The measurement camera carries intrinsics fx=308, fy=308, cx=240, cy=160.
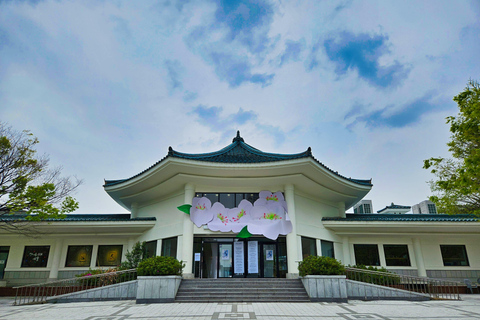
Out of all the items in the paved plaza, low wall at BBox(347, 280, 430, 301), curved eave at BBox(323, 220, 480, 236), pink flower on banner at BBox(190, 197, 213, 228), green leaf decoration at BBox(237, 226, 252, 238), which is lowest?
the paved plaza

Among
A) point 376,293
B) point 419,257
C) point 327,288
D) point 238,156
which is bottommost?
point 376,293

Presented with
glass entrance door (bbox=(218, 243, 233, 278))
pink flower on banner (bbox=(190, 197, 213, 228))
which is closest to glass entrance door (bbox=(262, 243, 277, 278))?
glass entrance door (bbox=(218, 243, 233, 278))

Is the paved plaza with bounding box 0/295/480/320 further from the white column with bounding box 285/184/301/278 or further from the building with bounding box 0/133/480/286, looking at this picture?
the building with bounding box 0/133/480/286

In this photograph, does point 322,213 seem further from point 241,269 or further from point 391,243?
point 241,269

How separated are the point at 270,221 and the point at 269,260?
204 centimetres

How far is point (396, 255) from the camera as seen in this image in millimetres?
18234

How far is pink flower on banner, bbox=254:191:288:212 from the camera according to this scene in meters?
15.8

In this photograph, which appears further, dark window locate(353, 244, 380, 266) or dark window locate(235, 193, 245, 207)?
dark window locate(353, 244, 380, 266)

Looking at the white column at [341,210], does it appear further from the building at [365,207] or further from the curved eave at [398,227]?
the building at [365,207]

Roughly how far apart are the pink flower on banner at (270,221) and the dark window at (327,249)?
123 inches

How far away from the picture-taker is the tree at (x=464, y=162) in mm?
10062

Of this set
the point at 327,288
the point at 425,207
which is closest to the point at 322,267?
the point at 327,288

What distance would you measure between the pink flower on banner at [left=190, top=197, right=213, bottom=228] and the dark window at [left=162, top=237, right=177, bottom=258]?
1591 mm

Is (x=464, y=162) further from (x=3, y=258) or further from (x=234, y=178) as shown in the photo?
(x=3, y=258)
